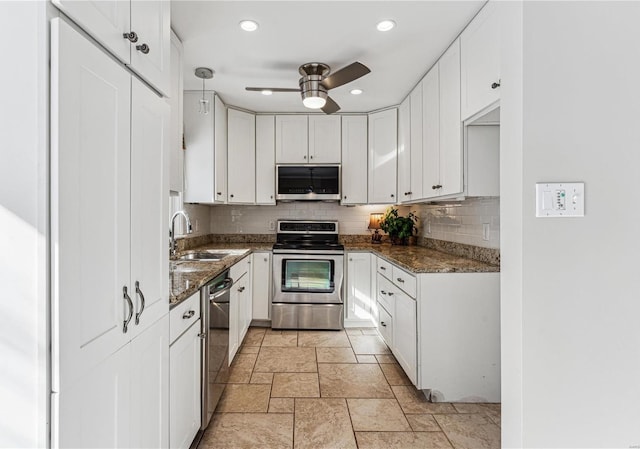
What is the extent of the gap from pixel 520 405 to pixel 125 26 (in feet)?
6.01

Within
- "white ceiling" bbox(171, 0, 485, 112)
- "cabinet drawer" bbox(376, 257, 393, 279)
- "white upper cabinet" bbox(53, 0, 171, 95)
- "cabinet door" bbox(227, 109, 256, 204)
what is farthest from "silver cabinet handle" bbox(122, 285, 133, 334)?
"cabinet door" bbox(227, 109, 256, 204)

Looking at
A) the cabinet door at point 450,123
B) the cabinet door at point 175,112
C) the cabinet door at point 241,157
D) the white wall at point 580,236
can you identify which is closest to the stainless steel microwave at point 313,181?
the cabinet door at point 241,157

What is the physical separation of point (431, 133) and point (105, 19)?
245 centimetres

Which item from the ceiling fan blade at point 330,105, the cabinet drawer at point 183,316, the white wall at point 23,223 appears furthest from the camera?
the ceiling fan blade at point 330,105

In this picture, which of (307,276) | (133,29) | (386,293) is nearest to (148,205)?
(133,29)

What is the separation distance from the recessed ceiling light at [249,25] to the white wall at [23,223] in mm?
1589

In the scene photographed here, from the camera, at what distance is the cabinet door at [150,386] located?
114cm

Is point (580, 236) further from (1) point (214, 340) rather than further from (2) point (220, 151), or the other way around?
(2) point (220, 151)

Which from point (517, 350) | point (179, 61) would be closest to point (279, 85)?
point (179, 61)

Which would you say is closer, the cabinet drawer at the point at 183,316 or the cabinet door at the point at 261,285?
the cabinet drawer at the point at 183,316

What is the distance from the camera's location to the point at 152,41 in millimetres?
1289

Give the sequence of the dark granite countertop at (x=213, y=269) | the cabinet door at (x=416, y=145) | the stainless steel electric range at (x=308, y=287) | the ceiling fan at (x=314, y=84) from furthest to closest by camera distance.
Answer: the stainless steel electric range at (x=308, y=287), the cabinet door at (x=416, y=145), the ceiling fan at (x=314, y=84), the dark granite countertop at (x=213, y=269)

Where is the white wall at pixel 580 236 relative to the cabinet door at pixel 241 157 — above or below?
below

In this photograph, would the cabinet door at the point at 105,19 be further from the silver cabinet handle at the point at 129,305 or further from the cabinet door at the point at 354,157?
the cabinet door at the point at 354,157
